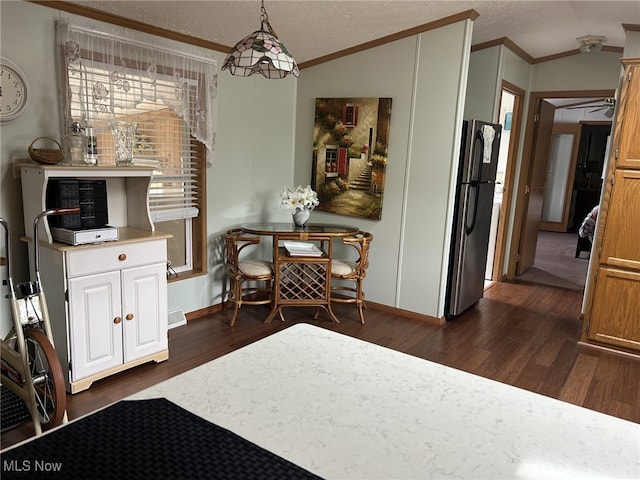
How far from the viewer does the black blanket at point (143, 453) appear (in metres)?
0.75

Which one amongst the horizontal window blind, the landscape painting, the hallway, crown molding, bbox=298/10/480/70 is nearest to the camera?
the horizontal window blind

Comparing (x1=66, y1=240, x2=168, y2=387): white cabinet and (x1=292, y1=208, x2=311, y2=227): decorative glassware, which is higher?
(x1=292, y1=208, x2=311, y2=227): decorative glassware

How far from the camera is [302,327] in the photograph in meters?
1.42

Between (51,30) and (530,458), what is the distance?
315 centimetres

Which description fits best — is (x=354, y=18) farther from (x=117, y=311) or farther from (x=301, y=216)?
(x=117, y=311)

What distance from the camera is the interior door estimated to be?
539 cm

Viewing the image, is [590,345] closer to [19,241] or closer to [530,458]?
[530,458]

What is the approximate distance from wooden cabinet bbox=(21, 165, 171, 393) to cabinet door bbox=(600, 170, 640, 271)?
3105 mm

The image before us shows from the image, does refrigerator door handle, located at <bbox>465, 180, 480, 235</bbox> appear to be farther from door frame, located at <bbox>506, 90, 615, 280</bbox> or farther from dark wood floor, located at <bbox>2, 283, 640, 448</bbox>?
door frame, located at <bbox>506, 90, 615, 280</bbox>

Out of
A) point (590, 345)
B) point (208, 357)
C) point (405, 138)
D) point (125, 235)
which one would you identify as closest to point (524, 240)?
point (590, 345)

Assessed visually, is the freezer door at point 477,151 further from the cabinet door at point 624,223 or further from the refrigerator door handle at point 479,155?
the cabinet door at point 624,223

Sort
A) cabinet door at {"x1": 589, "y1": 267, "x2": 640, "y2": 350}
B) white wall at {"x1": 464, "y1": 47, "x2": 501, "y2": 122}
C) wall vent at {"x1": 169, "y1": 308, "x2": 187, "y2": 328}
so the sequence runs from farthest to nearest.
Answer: white wall at {"x1": 464, "y1": 47, "x2": 501, "y2": 122}, wall vent at {"x1": 169, "y1": 308, "x2": 187, "y2": 328}, cabinet door at {"x1": 589, "y1": 267, "x2": 640, "y2": 350}

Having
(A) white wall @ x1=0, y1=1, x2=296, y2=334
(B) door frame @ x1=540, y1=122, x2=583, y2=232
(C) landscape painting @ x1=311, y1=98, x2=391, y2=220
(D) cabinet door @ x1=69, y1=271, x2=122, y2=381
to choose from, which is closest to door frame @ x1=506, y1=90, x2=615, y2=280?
(C) landscape painting @ x1=311, y1=98, x2=391, y2=220

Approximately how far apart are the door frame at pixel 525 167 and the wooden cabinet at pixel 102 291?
404 centimetres
